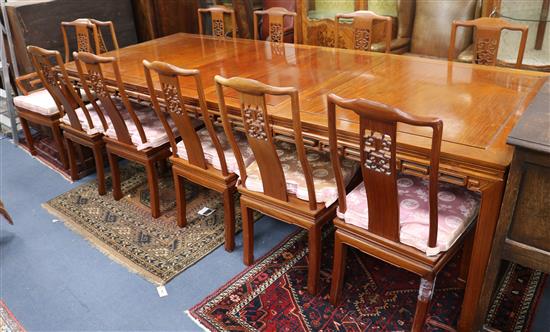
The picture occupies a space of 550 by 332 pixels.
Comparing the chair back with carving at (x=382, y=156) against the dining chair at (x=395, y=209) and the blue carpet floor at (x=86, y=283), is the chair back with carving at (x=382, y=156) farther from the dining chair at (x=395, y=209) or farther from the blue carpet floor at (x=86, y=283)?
the blue carpet floor at (x=86, y=283)

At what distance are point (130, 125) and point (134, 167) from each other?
65 cm

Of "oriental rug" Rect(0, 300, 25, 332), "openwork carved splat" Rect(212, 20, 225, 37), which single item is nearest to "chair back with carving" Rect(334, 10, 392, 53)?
"openwork carved splat" Rect(212, 20, 225, 37)

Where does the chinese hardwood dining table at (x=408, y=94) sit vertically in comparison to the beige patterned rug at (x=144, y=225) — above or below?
above

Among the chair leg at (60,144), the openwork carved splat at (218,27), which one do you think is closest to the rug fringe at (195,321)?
the chair leg at (60,144)

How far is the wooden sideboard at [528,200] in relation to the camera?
1229 millimetres

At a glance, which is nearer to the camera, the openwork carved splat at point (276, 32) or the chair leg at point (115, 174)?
the chair leg at point (115, 174)

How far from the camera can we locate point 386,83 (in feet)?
6.73

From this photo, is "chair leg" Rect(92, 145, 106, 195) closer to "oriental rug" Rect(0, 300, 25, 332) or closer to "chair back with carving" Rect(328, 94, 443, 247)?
"oriental rug" Rect(0, 300, 25, 332)

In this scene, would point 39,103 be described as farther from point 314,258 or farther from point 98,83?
point 314,258

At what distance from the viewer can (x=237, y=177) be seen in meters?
2.11

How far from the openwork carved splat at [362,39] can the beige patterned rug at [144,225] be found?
3.94ft

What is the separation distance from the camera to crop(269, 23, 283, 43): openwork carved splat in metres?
2.98

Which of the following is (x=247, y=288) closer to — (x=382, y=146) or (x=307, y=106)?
(x=307, y=106)

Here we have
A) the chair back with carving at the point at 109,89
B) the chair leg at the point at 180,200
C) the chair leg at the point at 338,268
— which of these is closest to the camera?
the chair leg at the point at 338,268
